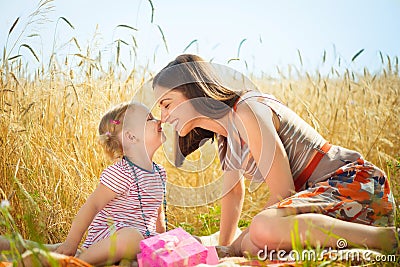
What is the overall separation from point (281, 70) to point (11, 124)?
2.19 meters

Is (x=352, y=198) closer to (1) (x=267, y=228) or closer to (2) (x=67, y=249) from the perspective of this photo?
(1) (x=267, y=228)

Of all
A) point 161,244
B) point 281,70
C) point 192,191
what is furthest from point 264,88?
point 161,244

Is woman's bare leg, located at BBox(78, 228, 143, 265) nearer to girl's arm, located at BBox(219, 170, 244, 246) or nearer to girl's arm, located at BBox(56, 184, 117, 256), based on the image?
girl's arm, located at BBox(56, 184, 117, 256)

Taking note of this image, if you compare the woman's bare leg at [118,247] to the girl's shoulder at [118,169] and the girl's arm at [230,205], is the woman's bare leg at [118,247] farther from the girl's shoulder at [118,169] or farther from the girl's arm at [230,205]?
the girl's arm at [230,205]

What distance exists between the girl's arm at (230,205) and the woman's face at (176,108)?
1.50 ft

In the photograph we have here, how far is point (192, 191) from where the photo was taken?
334 cm

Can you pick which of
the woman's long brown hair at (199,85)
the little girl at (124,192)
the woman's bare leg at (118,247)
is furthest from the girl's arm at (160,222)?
the woman's long brown hair at (199,85)

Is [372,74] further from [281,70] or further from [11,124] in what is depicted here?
[11,124]

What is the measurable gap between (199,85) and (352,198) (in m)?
0.81

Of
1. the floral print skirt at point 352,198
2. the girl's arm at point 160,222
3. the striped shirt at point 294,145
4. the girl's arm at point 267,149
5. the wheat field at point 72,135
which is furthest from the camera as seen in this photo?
the wheat field at point 72,135

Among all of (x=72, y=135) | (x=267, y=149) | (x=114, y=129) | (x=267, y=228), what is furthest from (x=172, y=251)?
(x=72, y=135)

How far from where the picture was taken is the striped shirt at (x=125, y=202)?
2.17m

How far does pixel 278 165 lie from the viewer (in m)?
2.10

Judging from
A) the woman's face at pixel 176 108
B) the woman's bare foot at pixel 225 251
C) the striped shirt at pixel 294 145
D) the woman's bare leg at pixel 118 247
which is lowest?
the woman's bare foot at pixel 225 251
